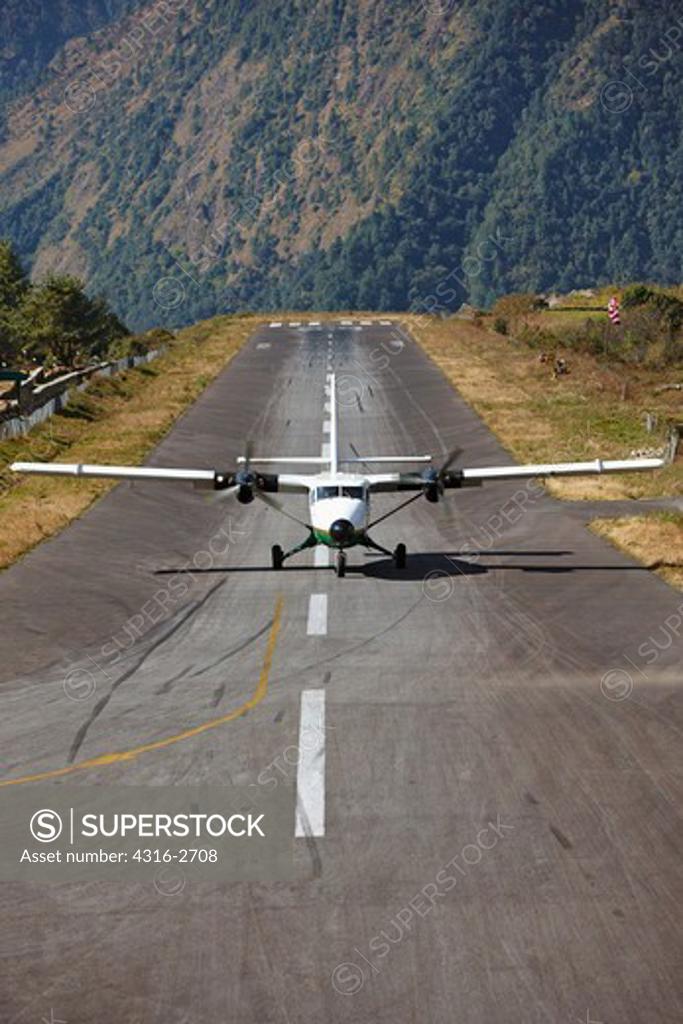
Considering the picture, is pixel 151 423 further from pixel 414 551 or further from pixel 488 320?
pixel 488 320

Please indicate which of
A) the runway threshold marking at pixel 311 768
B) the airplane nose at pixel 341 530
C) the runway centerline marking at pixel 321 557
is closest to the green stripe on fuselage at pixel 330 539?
the airplane nose at pixel 341 530

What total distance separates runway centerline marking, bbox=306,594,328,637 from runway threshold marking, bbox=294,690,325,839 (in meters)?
4.52

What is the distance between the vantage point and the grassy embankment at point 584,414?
133ft

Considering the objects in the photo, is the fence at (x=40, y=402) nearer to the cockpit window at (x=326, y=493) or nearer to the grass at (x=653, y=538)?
the cockpit window at (x=326, y=493)

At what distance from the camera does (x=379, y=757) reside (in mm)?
21344

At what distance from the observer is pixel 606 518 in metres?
42.8

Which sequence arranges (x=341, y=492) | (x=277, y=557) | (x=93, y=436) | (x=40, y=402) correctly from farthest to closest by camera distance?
(x=40, y=402)
(x=93, y=436)
(x=277, y=557)
(x=341, y=492)

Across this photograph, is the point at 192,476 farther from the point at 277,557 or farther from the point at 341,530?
the point at 341,530


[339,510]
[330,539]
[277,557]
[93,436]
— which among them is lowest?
[93,436]

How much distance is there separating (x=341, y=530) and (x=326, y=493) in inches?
71.2

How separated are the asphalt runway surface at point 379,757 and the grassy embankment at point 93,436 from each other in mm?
1735

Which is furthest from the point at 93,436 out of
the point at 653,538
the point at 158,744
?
the point at 158,744

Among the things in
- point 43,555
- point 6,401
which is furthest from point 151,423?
point 43,555

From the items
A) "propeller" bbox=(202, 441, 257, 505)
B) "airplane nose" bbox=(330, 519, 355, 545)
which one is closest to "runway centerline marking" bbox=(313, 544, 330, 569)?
"propeller" bbox=(202, 441, 257, 505)
